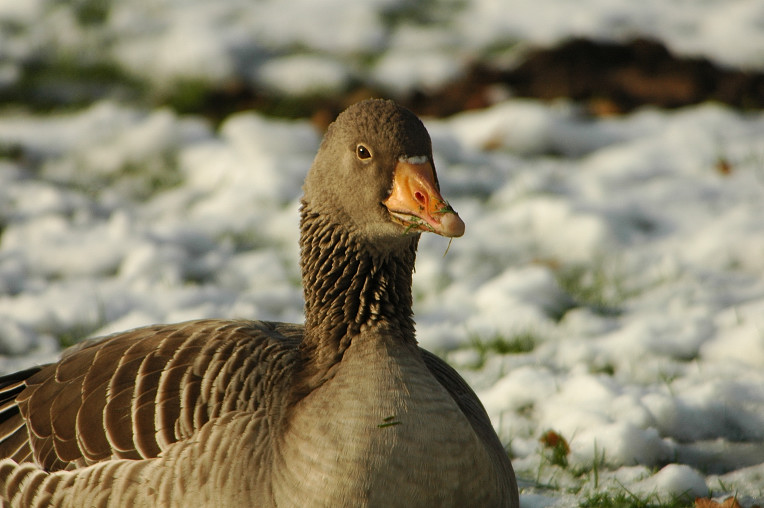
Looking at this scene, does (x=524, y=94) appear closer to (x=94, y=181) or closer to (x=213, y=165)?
(x=213, y=165)

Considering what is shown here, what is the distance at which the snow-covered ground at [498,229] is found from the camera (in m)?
5.44

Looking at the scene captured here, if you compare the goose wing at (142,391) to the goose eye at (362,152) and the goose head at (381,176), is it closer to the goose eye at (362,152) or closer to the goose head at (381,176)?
the goose head at (381,176)

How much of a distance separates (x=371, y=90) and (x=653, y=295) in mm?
5354

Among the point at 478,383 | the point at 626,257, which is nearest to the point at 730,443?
the point at 478,383

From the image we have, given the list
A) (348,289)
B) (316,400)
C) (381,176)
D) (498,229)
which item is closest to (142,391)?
(316,400)

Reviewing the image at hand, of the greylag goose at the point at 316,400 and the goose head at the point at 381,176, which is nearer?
the greylag goose at the point at 316,400

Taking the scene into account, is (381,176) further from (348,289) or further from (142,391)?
(142,391)

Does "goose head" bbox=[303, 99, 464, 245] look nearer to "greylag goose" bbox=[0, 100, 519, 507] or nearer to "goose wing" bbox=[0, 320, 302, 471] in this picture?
"greylag goose" bbox=[0, 100, 519, 507]

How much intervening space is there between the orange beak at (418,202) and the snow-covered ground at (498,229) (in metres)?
1.72

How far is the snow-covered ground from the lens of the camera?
5.44m

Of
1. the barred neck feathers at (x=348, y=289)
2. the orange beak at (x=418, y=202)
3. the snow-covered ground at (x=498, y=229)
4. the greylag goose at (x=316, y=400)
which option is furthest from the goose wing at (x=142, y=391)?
the snow-covered ground at (x=498, y=229)

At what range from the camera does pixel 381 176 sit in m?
4.08

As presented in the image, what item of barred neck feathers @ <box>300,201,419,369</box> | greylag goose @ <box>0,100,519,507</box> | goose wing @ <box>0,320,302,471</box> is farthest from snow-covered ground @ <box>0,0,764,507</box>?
goose wing @ <box>0,320,302,471</box>

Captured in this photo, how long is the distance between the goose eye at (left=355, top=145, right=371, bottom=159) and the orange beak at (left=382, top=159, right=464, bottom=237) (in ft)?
0.54
